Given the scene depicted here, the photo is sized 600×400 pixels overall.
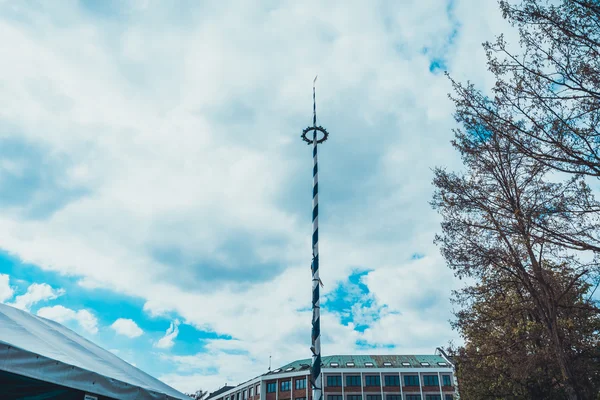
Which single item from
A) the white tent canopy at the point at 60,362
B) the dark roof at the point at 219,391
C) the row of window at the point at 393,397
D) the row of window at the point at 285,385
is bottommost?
the white tent canopy at the point at 60,362

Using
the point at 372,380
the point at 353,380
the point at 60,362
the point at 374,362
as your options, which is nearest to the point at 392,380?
the point at 372,380

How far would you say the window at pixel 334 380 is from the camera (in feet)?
199

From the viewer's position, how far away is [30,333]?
6.51 m

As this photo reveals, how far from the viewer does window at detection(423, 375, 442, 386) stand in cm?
6050

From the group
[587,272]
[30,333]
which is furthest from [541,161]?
[30,333]

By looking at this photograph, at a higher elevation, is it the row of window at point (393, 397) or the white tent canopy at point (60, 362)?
the row of window at point (393, 397)

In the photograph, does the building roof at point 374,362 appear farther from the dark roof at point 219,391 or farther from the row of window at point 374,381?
the dark roof at point 219,391

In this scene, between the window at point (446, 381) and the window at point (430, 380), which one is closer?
the window at point (446, 381)

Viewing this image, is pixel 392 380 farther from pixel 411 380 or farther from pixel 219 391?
pixel 219 391

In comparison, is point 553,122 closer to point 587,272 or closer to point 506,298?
point 587,272

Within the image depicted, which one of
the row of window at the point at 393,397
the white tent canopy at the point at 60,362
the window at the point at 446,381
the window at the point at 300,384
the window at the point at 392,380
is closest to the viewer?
the white tent canopy at the point at 60,362

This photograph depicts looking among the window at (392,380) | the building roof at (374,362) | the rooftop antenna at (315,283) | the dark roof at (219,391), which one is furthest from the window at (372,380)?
the rooftop antenna at (315,283)

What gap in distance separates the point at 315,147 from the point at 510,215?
231 inches

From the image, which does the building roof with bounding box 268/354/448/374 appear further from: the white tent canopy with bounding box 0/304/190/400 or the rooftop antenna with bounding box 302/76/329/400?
the white tent canopy with bounding box 0/304/190/400
